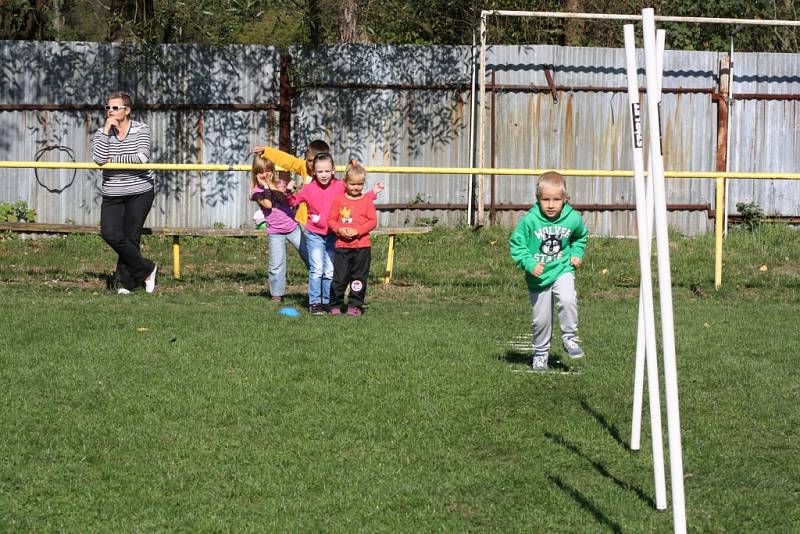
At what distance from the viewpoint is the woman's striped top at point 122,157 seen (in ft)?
40.5

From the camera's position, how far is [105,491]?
579 cm

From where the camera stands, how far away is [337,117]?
16938 millimetres

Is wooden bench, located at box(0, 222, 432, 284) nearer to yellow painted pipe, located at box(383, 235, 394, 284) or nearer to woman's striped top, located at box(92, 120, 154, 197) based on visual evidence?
yellow painted pipe, located at box(383, 235, 394, 284)

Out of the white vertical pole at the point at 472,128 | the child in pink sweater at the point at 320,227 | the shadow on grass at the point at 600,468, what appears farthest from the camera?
the white vertical pole at the point at 472,128

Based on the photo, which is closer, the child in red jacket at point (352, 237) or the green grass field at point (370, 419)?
the green grass field at point (370, 419)

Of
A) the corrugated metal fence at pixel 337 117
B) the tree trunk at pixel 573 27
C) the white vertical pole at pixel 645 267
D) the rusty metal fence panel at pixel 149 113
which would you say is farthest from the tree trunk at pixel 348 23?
the white vertical pole at pixel 645 267

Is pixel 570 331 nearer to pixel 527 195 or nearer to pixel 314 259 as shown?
pixel 314 259

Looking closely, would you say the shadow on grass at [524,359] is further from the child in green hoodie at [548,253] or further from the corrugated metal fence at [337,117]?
the corrugated metal fence at [337,117]

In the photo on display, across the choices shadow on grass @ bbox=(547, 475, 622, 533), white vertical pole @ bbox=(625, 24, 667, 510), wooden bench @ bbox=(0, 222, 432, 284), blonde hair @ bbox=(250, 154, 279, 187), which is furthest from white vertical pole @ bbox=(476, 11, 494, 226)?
white vertical pole @ bbox=(625, 24, 667, 510)

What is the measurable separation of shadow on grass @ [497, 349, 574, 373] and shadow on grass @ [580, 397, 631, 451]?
3.45 feet

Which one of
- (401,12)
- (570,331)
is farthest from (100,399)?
(401,12)

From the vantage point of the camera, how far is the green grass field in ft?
18.2

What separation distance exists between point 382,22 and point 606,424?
47.1 feet

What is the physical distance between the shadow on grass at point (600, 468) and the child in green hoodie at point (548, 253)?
6.08 ft
